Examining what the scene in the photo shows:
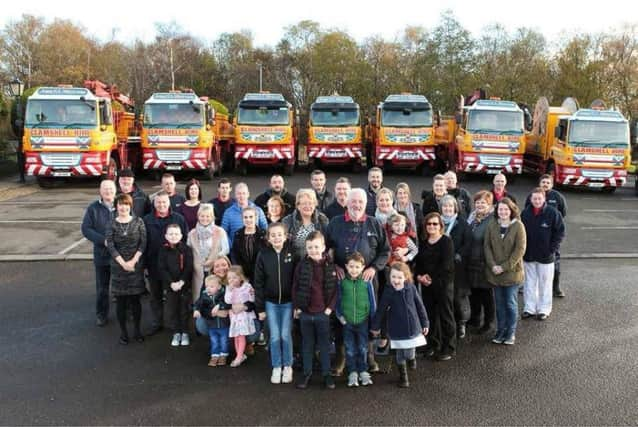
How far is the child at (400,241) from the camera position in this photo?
579 centimetres

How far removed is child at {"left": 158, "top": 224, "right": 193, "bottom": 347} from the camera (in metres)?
6.17

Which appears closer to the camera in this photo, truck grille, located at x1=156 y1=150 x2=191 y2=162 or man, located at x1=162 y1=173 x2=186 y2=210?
man, located at x1=162 y1=173 x2=186 y2=210

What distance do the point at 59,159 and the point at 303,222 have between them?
585 inches

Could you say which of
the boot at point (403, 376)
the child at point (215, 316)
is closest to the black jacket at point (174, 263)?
the child at point (215, 316)

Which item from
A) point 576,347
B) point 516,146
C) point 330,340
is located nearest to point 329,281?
point 330,340

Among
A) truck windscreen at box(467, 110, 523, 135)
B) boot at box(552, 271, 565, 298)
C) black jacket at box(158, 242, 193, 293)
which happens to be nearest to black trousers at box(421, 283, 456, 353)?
black jacket at box(158, 242, 193, 293)

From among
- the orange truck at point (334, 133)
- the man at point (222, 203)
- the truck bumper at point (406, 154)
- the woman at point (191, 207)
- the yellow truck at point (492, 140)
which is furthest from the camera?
the orange truck at point (334, 133)

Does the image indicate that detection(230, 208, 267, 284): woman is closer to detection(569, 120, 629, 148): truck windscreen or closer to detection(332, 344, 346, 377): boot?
detection(332, 344, 346, 377): boot

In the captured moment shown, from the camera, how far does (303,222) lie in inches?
226

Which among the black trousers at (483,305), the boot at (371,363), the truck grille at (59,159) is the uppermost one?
the truck grille at (59,159)

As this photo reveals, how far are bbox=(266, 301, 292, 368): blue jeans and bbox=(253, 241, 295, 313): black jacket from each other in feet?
0.27

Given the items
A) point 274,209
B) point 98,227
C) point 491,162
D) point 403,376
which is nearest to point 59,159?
point 98,227

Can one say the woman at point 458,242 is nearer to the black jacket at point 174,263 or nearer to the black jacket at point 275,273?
the black jacket at point 275,273

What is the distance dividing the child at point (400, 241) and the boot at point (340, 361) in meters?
0.95
